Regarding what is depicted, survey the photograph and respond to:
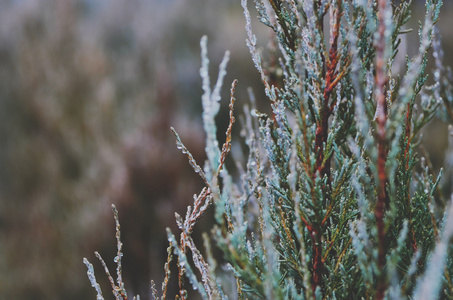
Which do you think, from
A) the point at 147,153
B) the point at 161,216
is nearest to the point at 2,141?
the point at 147,153

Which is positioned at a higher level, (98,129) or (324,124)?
(98,129)

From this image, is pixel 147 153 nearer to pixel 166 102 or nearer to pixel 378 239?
pixel 166 102

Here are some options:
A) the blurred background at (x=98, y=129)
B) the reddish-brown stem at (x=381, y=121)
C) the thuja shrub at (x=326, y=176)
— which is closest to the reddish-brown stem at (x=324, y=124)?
the thuja shrub at (x=326, y=176)

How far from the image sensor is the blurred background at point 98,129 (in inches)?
221

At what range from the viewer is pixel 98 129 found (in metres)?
8.77

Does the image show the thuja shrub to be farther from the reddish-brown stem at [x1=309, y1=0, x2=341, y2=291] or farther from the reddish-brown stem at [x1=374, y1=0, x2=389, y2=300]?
the reddish-brown stem at [x1=374, y1=0, x2=389, y2=300]

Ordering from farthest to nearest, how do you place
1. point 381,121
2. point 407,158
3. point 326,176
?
point 407,158 → point 326,176 → point 381,121

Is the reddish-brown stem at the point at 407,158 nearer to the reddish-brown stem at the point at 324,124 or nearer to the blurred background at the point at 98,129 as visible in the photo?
the reddish-brown stem at the point at 324,124

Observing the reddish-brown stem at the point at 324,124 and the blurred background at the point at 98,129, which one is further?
the blurred background at the point at 98,129


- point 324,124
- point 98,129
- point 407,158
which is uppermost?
point 98,129

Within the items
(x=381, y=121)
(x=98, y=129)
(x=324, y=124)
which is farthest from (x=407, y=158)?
(x=98, y=129)

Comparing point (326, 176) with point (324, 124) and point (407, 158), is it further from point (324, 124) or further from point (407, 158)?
point (407, 158)

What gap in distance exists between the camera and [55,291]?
5730mm

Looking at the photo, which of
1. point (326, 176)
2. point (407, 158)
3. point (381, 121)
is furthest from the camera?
point (407, 158)
